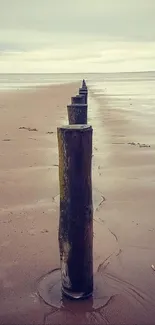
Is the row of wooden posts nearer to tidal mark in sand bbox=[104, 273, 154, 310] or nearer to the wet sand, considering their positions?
the wet sand

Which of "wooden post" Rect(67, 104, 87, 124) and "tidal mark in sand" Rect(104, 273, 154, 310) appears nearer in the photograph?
"tidal mark in sand" Rect(104, 273, 154, 310)

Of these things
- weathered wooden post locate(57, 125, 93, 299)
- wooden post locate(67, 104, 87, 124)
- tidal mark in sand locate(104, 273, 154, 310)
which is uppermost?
wooden post locate(67, 104, 87, 124)

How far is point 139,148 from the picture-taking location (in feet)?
36.8

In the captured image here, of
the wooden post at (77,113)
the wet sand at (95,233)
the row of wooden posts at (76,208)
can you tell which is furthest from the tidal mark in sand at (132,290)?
the wooden post at (77,113)

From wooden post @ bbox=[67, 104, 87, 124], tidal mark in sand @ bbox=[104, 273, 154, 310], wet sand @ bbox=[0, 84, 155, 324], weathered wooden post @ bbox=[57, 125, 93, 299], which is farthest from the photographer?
wooden post @ bbox=[67, 104, 87, 124]

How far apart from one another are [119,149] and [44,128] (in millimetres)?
4612

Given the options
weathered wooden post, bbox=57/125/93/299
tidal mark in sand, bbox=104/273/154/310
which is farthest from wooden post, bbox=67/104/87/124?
weathered wooden post, bbox=57/125/93/299

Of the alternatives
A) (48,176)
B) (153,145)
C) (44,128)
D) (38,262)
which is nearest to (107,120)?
(44,128)

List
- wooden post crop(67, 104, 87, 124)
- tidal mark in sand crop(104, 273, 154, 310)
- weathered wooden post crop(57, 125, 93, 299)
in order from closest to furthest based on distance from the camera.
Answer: weathered wooden post crop(57, 125, 93, 299), tidal mark in sand crop(104, 273, 154, 310), wooden post crop(67, 104, 87, 124)

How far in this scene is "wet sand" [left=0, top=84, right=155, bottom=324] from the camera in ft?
13.2

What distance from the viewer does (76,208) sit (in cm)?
389

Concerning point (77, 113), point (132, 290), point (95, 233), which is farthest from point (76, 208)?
point (77, 113)

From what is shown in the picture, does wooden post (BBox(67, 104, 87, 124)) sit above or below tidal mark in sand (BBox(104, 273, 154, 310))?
above

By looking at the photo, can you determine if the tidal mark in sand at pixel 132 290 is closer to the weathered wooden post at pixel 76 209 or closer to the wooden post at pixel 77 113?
the weathered wooden post at pixel 76 209
